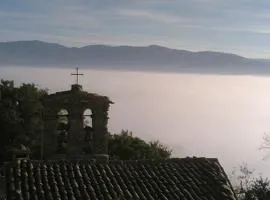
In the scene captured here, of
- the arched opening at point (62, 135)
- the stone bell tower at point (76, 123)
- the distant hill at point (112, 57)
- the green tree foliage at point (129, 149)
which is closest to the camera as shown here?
the stone bell tower at point (76, 123)

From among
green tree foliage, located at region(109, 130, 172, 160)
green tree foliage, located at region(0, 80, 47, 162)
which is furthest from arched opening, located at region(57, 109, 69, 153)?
green tree foliage, located at region(0, 80, 47, 162)

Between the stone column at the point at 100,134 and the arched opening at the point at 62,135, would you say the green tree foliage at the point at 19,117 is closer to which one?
the arched opening at the point at 62,135

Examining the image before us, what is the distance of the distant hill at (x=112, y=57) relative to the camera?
104938 millimetres

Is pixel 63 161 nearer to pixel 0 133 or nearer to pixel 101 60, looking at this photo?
pixel 0 133

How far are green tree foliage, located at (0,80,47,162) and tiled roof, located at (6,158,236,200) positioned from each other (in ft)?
58.9

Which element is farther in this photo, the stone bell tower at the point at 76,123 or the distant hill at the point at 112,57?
the distant hill at the point at 112,57

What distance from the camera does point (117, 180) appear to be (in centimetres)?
1246

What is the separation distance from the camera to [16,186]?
11750 mm

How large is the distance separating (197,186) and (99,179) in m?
1.95

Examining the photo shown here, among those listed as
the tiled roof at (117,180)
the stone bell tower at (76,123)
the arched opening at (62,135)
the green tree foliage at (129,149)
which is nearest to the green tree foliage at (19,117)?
the green tree foliage at (129,149)

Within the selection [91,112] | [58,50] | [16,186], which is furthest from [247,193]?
[58,50]

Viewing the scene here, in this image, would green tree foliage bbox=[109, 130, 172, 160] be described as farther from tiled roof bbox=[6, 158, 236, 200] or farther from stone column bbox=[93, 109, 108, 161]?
tiled roof bbox=[6, 158, 236, 200]

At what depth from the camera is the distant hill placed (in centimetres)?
10494

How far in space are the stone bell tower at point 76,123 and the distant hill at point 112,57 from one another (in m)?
86.0
